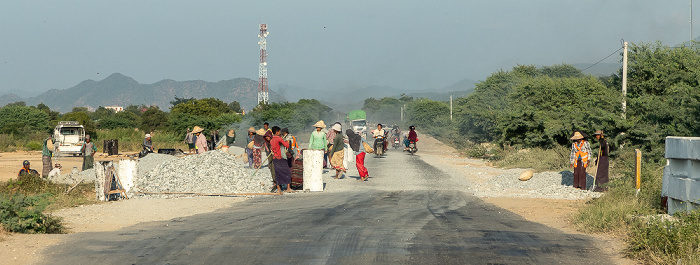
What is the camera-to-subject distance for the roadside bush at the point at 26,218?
9859 mm

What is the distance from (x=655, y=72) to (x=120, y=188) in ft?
64.9

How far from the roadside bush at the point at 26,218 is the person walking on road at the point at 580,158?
11.9m

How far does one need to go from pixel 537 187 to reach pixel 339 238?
35.2 ft

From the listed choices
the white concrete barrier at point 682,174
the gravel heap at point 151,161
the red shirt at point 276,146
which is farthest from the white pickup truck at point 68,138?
the white concrete barrier at point 682,174

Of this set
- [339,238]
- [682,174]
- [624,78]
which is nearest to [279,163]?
[339,238]

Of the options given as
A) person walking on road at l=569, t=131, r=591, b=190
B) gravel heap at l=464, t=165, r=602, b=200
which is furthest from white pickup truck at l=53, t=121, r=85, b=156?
person walking on road at l=569, t=131, r=591, b=190

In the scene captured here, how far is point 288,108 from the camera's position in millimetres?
73500

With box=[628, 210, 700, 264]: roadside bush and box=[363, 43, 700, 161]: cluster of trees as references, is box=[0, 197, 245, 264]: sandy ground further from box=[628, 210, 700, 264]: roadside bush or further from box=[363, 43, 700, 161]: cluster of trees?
box=[363, 43, 700, 161]: cluster of trees

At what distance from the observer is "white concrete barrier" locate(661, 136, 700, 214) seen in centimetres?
979

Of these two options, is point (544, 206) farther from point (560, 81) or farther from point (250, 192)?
point (560, 81)

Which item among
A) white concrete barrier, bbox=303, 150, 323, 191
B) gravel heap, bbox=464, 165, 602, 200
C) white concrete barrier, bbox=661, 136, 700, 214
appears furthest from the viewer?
white concrete barrier, bbox=303, 150, 323, 191

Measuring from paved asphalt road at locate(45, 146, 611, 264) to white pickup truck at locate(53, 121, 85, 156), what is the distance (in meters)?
32.6

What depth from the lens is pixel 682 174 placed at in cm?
1021

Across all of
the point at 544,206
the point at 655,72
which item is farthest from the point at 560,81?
the point at 544,206
